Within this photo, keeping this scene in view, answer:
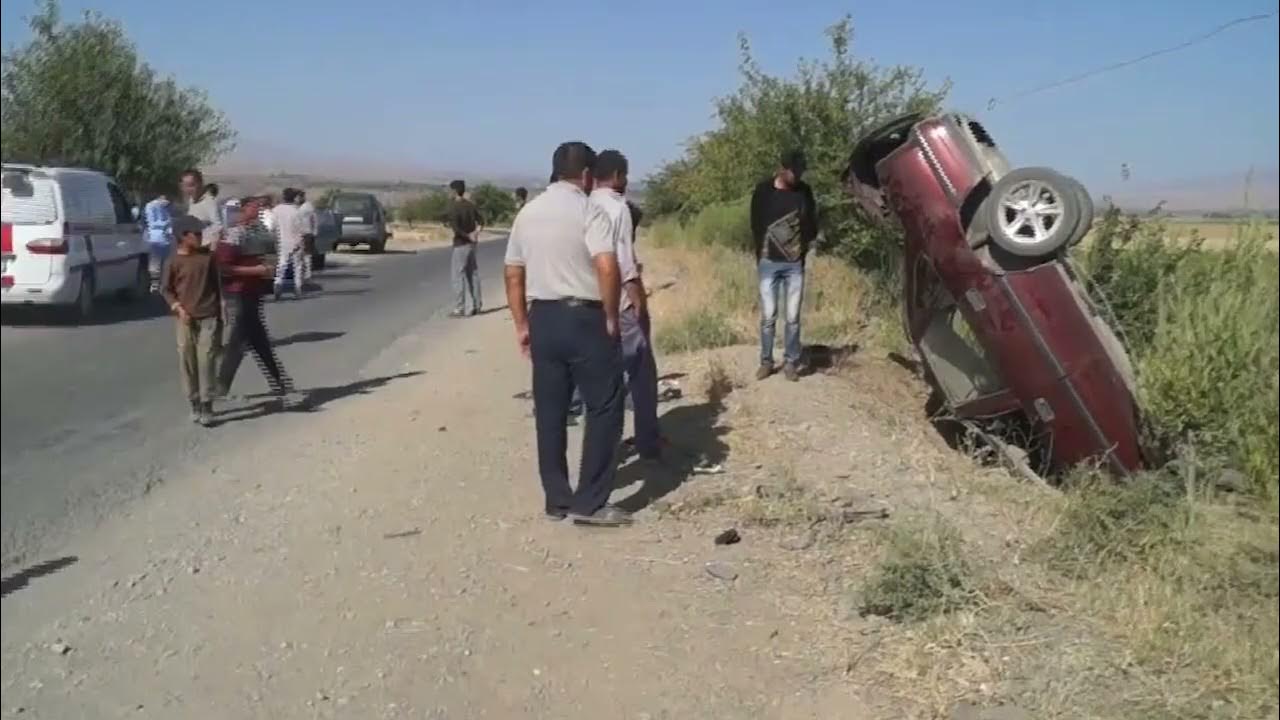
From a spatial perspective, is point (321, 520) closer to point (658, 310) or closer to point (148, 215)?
point (148, 215)

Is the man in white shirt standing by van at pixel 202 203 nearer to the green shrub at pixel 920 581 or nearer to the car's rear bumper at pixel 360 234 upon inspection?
the green shrub at pixel 920 581

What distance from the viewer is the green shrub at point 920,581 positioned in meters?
5.09

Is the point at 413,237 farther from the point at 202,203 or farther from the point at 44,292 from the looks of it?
the point at 44,292

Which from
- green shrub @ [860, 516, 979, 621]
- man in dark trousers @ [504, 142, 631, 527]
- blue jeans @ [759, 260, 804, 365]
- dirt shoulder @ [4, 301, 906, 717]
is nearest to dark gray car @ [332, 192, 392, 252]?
blue jeans @ [759, 260, 804, 365]

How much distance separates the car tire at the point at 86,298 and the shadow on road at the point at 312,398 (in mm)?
2665

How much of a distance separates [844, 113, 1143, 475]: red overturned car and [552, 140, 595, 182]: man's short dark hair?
2287 millimetres

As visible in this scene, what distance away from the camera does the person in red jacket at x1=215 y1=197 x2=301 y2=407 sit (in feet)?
15.8

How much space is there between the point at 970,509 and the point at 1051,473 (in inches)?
26.4

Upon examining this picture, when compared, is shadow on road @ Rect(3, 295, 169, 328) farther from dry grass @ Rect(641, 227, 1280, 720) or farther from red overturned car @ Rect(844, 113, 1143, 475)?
red overturned car @ Rect(844, 113, 1143, 475)

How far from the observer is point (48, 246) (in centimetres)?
364

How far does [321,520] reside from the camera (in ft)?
20.6

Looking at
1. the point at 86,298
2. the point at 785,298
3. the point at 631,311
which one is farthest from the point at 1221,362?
the point at 785,298

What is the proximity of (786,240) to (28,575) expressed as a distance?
7.18 metres

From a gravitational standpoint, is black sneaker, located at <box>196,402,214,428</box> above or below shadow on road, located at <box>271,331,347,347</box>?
above
